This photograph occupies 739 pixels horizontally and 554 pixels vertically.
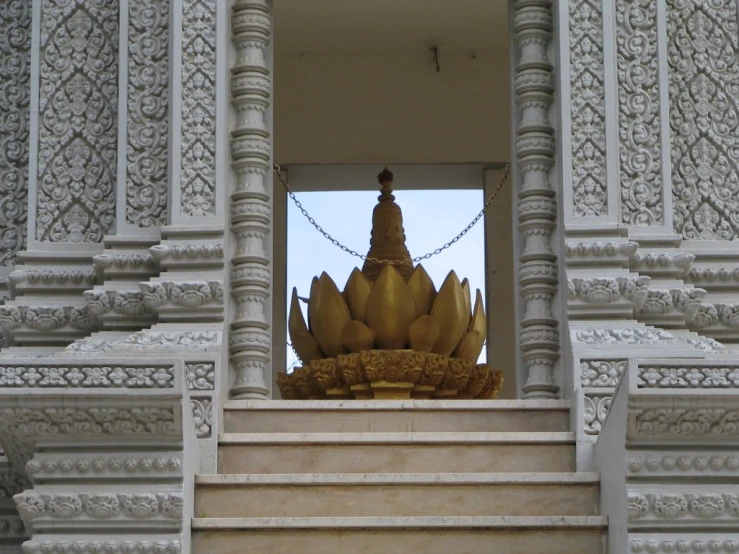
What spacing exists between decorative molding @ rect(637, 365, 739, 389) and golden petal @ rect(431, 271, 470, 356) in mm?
3159

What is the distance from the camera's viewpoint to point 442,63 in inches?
526

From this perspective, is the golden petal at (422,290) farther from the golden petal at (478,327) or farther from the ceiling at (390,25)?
the ceiling at (390,25)

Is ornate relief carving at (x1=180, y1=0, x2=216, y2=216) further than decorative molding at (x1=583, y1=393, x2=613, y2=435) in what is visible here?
Yes

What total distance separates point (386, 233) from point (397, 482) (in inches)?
168

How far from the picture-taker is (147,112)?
9.86 meters

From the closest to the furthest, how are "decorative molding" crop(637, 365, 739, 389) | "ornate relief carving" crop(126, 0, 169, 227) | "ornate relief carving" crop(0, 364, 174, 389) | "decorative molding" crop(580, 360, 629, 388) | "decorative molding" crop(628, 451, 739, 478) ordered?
"decorative molding" crop(637, 365, 739, 389) → "decorative molding" crop(628, 451, 739, 478) → "ornate relief carving" crop(0, 364, 174, 389) → "decorative molding" crop(580, 360, 629, 388) → "ornate relief carving" crop(126, 0, 169, 227)

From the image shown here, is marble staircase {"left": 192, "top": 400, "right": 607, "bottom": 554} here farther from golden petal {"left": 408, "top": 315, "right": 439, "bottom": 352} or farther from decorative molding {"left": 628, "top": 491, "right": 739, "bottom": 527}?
golden petal {"left": 408, "top": 315, "right": 439, "bottom": 352}

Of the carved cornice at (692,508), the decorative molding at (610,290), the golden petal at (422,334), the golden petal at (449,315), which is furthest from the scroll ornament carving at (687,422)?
the golden petal at (449,315)

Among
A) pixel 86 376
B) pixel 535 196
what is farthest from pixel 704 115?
pixel 86 376

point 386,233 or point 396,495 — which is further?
point 386,233

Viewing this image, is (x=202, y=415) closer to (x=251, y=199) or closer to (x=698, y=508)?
(x=251, y=199)

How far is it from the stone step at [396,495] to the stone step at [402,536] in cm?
30

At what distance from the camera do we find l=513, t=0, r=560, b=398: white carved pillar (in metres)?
9.48

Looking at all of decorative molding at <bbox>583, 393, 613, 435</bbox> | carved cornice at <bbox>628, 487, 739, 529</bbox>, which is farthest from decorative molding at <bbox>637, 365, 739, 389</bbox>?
decorative molding at <bbox>583, 393, 613, 435</bbox>
